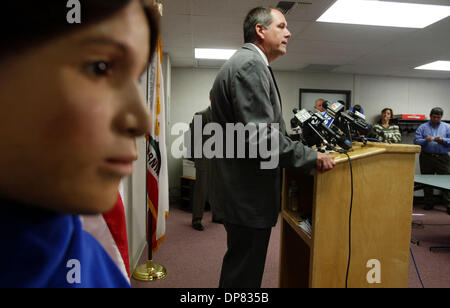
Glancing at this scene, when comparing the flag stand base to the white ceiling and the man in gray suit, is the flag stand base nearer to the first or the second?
the man in gray suit

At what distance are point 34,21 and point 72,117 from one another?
7 cm

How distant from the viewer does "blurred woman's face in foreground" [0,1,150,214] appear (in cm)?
18

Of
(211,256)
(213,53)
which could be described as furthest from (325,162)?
(213,53)

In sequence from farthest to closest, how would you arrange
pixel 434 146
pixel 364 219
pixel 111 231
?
pixel 434 146
pixel 364 219
pixel 111 231

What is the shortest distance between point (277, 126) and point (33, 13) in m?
1.10

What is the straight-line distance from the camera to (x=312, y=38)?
12.0ft

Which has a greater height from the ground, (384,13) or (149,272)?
(384,13)

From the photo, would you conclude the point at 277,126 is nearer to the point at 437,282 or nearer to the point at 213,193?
the point at 213,193

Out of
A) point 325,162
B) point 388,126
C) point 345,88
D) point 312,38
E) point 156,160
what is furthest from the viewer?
point 345,88

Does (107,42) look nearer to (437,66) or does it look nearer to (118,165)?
(118,165)

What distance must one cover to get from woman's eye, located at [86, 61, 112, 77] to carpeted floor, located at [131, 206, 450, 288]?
2.12 metres

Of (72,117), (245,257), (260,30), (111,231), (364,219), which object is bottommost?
(245,257)

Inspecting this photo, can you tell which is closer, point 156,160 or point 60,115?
point 60,115

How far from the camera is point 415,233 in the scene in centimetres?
344
